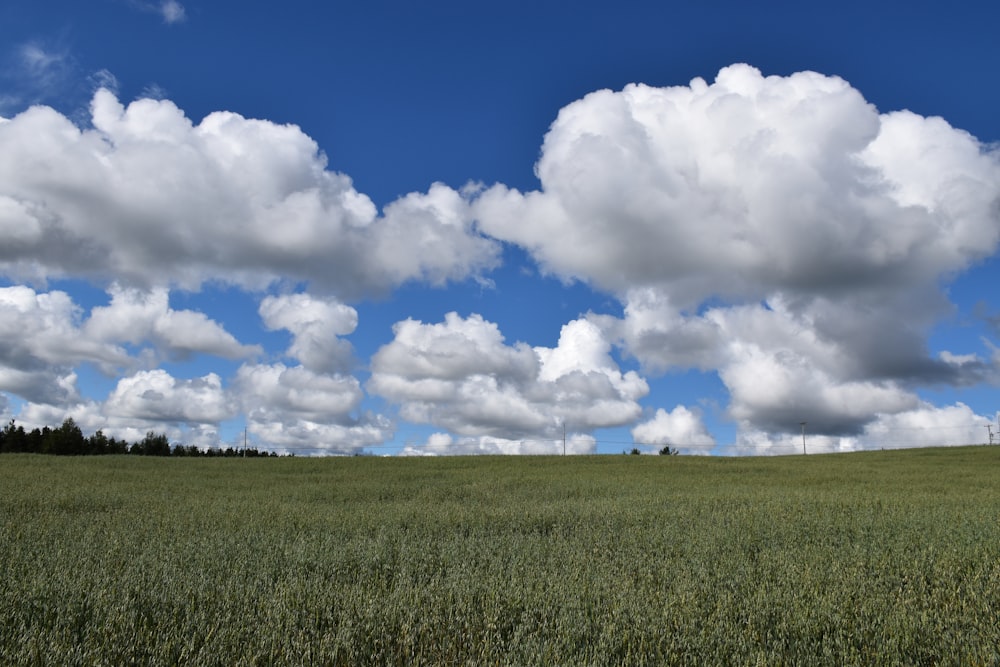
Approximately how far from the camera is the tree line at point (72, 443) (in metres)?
78.4

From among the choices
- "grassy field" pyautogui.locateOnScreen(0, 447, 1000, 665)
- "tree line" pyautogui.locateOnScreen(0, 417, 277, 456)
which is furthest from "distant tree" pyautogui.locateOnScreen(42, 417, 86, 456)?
"grassy field" pyautogui.locateOnScreen(0, 447, 1000, 665)

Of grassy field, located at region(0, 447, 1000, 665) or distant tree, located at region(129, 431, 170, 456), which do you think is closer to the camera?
grassy field, located at region(0, 447, 1000, 665)

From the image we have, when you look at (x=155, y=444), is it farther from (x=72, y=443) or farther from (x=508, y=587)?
(x=508, y=587)

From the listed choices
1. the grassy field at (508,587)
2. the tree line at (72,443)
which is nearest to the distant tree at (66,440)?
the tree line at (72,443)

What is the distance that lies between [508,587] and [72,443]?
92.4 metres

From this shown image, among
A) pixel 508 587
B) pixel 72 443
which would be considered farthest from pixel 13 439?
pixel 508 587

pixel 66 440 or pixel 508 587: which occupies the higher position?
pixel 508 587

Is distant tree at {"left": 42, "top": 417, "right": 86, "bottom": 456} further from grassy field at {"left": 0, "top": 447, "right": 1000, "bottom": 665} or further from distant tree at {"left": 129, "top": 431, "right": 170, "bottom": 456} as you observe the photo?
grassy field at {"left": 0, "top": 447, "right": 1000, "bottom": 665}

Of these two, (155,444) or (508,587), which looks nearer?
(508,587)

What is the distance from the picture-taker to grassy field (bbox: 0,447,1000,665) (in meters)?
4.42

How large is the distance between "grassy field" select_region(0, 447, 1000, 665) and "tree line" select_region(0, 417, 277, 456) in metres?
76.1

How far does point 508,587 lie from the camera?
19.3 feet

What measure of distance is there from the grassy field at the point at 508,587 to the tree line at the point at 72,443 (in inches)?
2995

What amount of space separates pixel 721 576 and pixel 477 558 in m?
2.87
